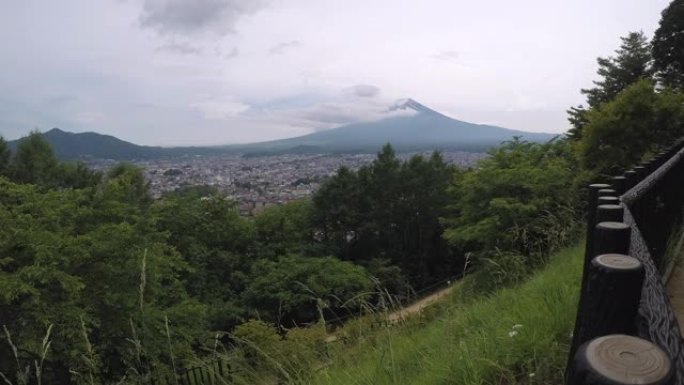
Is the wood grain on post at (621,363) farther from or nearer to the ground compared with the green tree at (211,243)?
farther from the ground

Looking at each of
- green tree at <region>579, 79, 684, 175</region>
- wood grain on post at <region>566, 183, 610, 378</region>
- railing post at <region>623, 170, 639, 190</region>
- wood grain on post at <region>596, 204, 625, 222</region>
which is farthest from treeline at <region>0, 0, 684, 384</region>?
wood grain on post at <region>596, 204, 625, 222</region>

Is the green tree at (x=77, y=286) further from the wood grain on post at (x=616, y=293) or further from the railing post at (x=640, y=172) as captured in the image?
the wood grain on post at (x=616, y=293)

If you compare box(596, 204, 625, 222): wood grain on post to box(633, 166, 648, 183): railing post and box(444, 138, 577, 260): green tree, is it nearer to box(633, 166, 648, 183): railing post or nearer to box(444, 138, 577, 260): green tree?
box(633, 166, 648, 183): railing post

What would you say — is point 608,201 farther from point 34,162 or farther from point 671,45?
point 34,162

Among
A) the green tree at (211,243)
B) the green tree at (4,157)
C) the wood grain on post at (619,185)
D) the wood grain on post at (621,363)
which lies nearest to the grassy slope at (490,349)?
the wood grain on post at (619,185)

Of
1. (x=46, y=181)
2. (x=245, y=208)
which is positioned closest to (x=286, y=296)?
(x=46, y=181)

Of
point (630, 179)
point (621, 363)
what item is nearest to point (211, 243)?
point (630, 179)
